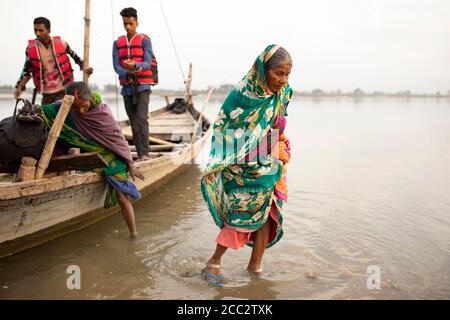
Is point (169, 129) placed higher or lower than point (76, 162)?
lower

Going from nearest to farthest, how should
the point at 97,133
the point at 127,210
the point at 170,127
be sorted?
1. the point at 97,133
2. the point at 127,210
3. the point at 170,127

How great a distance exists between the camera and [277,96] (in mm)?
2633

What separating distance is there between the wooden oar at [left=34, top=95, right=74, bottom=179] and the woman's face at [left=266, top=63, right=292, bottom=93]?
152 cm

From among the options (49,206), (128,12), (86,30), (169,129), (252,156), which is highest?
(128,12)

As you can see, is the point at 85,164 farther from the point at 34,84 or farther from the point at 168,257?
the point at 34,84

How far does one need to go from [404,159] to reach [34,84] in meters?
7.06

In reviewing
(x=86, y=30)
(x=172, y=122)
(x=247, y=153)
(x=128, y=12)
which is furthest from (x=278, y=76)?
(x=172, y=122)

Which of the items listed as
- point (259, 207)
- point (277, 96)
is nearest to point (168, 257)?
point (259, 207)

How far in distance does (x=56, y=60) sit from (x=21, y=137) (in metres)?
1.86

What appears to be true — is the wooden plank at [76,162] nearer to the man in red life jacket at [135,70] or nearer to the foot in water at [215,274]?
the foot in water at [215,274]

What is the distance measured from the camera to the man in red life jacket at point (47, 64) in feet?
15.0

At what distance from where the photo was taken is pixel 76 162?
3.34m

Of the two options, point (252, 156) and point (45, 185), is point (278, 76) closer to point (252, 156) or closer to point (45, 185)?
point (252, 156)

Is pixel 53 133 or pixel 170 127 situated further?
pixel 170 127
